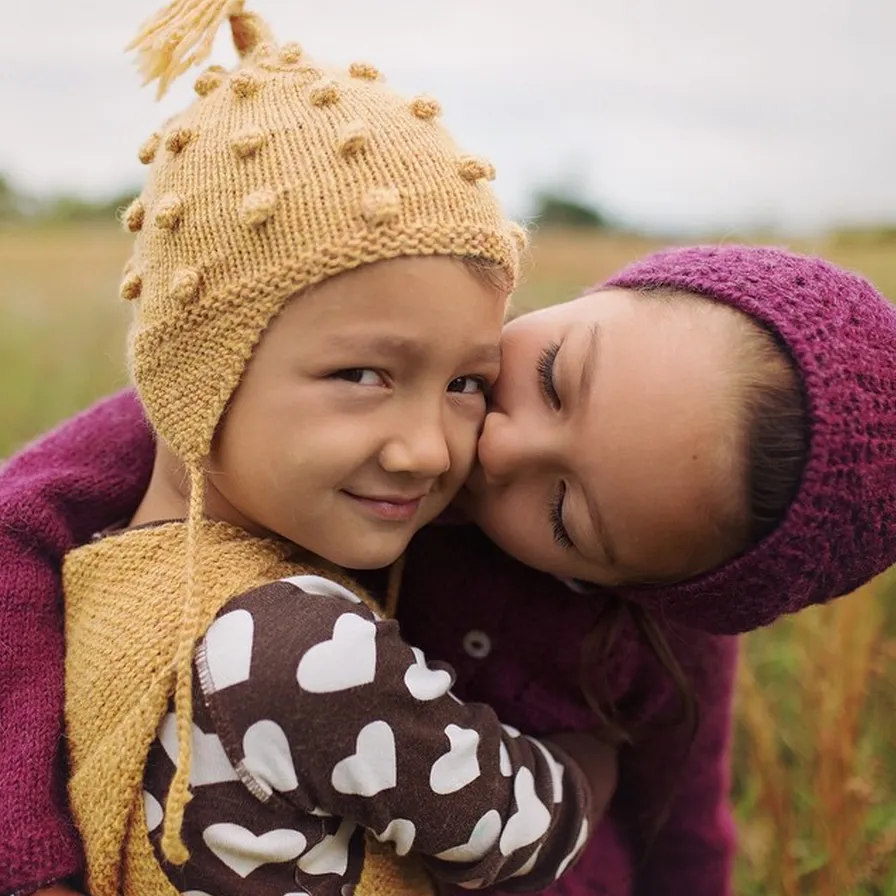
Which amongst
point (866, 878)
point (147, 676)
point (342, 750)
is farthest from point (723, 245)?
point (866, 878)

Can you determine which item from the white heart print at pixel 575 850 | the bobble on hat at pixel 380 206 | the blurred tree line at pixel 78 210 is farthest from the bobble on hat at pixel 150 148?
the blurred tree line at pixel 78 210

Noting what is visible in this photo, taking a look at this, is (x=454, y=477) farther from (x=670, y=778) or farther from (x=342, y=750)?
(x=670, y=778)

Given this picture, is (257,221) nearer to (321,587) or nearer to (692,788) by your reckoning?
(321,587)

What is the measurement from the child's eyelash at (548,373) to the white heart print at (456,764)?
20.3 inches

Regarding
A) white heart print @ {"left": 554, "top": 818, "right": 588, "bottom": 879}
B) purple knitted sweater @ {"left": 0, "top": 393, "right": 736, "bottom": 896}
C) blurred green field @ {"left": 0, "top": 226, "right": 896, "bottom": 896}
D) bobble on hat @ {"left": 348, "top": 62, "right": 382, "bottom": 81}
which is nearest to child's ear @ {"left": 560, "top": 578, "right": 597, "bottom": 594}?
purple knitted sweater @ {"left": 0, "top": 393, "right": 736, "bottom": 896}

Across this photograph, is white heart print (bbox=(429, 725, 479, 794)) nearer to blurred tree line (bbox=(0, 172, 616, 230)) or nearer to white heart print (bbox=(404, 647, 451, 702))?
white heart print (bbox=(404, 647, 451, 702))

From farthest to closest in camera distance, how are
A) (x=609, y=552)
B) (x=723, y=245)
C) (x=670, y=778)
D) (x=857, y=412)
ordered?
(x=670, y=778) < (x=723, y=245) < (x=609, y=552) < (x=857, y=412)

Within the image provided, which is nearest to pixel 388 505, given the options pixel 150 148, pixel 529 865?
pixel 529 865

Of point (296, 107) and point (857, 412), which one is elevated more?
point (296, 107)

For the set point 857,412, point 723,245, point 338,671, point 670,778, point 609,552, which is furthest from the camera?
point 670,778

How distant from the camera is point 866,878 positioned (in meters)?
2.20

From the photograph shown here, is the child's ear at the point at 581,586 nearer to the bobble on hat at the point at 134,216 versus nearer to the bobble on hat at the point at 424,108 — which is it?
the bobble on hat at the point at 424,108

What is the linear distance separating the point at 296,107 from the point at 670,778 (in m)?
1.48

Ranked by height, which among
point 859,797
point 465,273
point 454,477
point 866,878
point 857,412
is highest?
point 465,273
